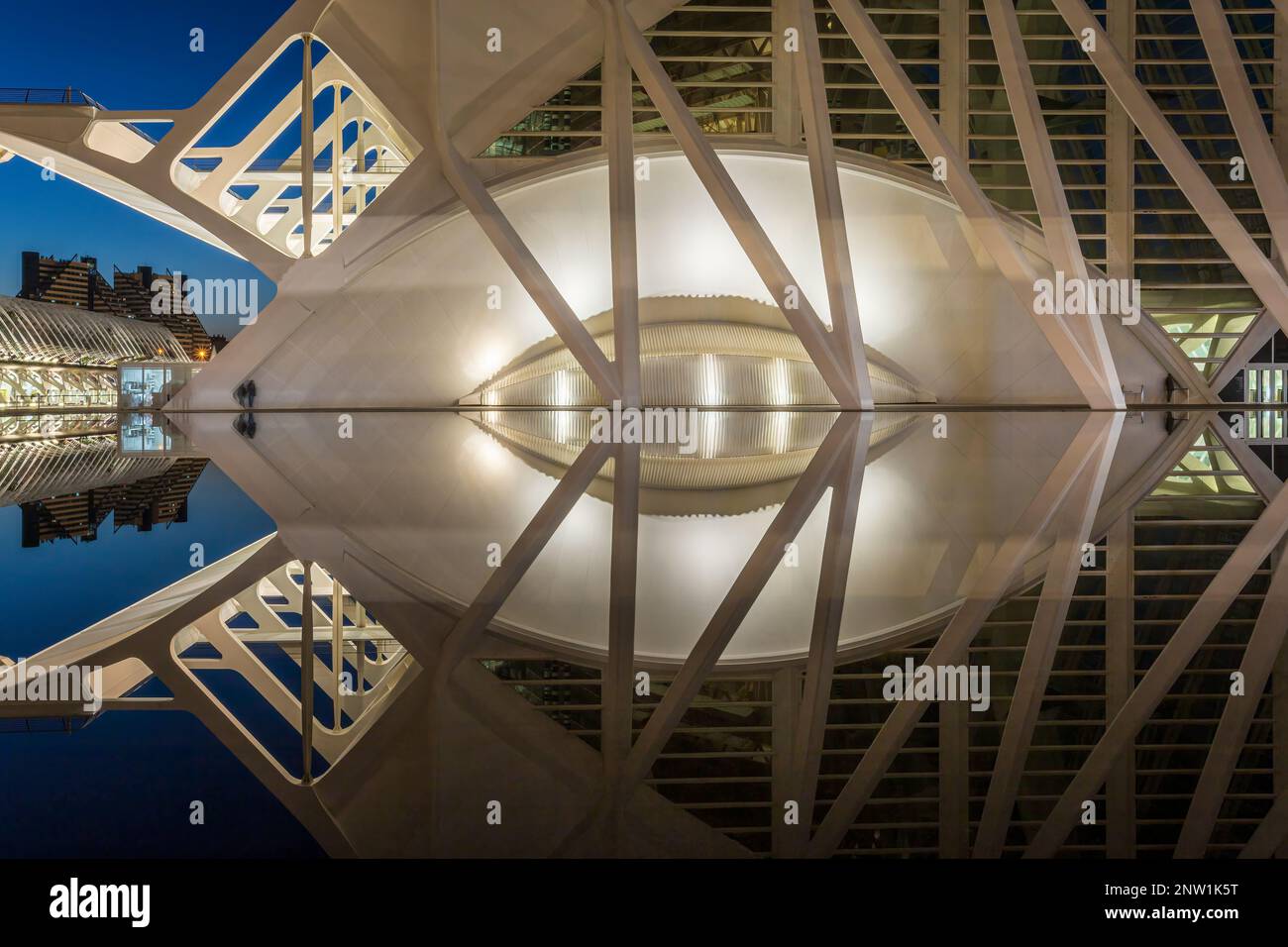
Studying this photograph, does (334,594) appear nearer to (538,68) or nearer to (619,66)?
(619,66)

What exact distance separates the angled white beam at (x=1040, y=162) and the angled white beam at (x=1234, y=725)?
11.6m

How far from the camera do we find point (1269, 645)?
3389mm

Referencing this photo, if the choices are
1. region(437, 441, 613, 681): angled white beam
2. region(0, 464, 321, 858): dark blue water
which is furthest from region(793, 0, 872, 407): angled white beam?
region(0, 464, 321, 858): dark blue water

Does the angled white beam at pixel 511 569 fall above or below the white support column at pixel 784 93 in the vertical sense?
below

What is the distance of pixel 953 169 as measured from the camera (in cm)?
1460

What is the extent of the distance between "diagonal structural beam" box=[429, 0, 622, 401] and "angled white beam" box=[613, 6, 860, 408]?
262 centimetres

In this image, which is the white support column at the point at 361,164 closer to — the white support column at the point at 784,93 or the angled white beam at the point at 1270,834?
the white support column at the point at 784,93

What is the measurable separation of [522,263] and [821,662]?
1296 cm

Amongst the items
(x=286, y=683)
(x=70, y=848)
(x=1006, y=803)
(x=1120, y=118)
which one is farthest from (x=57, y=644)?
(x=1120, y=118)

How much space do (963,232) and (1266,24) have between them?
747 centimetres

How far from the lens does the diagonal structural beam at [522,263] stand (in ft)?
48.7

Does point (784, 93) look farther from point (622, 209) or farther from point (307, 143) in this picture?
point (307, 143)

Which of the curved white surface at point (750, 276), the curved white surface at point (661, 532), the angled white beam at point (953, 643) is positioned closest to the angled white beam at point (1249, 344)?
the curved white surface at point (750, 276)

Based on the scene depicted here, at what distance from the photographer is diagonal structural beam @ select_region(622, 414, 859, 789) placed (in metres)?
2.55
